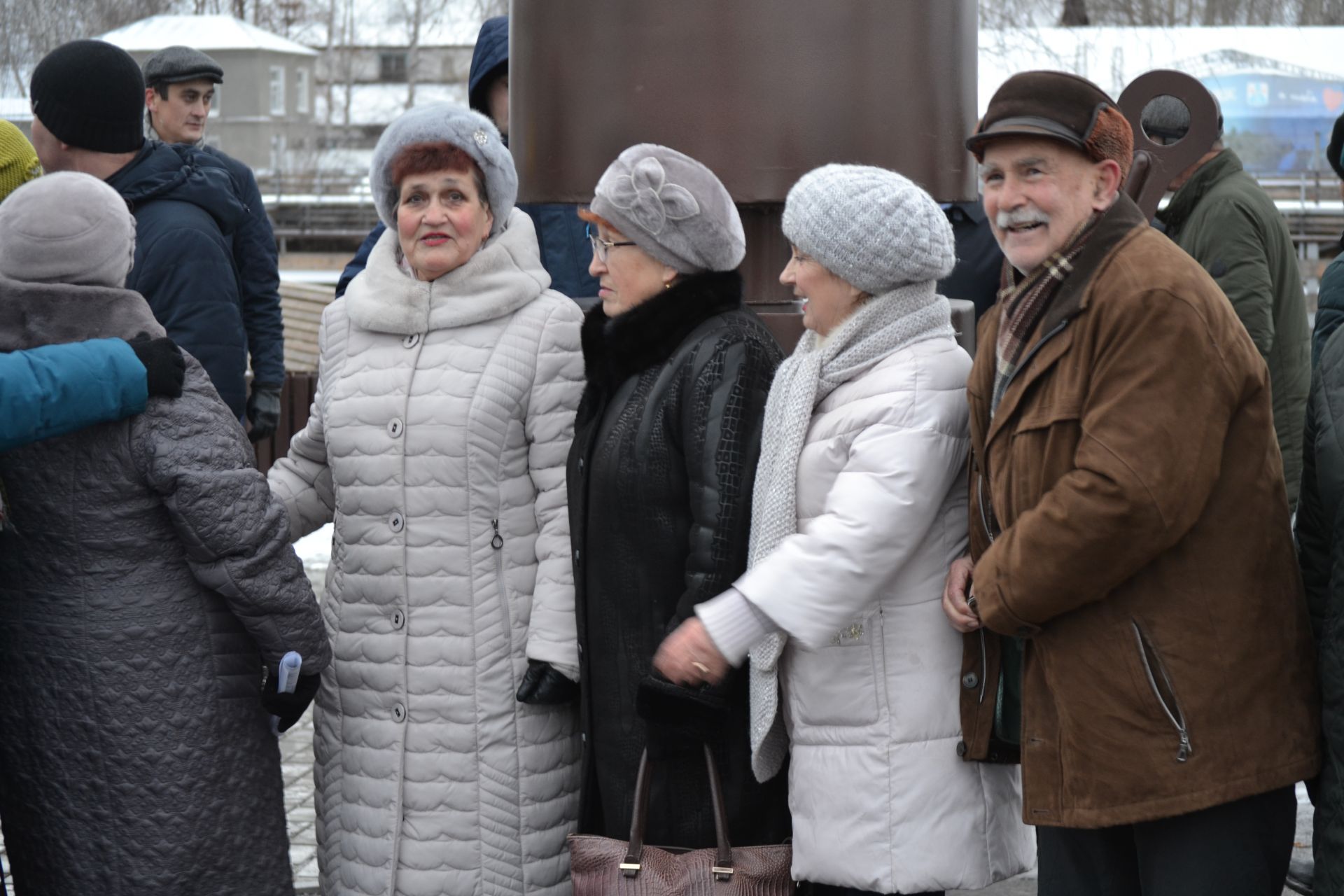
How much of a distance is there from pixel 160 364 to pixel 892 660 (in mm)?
1488

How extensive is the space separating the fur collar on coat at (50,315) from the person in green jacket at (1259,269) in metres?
3.41

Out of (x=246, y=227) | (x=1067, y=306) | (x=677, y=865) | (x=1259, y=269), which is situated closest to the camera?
(x=1067, y=306)

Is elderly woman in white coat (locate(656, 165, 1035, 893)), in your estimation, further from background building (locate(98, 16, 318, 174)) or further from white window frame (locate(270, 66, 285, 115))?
white window frame (locate(270, 66, 285, 115))

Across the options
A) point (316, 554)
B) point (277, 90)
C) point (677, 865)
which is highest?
point (677, 865)

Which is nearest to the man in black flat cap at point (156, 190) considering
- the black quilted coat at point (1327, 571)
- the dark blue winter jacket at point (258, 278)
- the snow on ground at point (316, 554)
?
the dark blue winter jacket at point (258, 278)

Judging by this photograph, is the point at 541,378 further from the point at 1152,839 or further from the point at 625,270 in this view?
the point at 1152,839

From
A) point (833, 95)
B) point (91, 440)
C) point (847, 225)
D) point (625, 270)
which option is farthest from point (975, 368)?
point (91, 440)

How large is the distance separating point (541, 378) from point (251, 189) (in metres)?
2.94

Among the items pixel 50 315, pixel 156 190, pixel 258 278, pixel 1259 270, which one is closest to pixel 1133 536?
pixel 50 315

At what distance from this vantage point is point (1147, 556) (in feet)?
9.30

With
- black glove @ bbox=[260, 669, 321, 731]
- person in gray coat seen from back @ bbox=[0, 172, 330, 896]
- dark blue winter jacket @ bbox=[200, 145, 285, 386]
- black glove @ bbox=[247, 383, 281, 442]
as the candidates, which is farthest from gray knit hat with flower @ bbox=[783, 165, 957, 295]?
black glove @ bbox=[247, 383, 281, 442]

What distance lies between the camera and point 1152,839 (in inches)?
117

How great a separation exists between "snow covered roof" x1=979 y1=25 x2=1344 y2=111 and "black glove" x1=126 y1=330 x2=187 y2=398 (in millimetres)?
28343

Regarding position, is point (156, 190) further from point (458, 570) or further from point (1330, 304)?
point (1330, 304)
